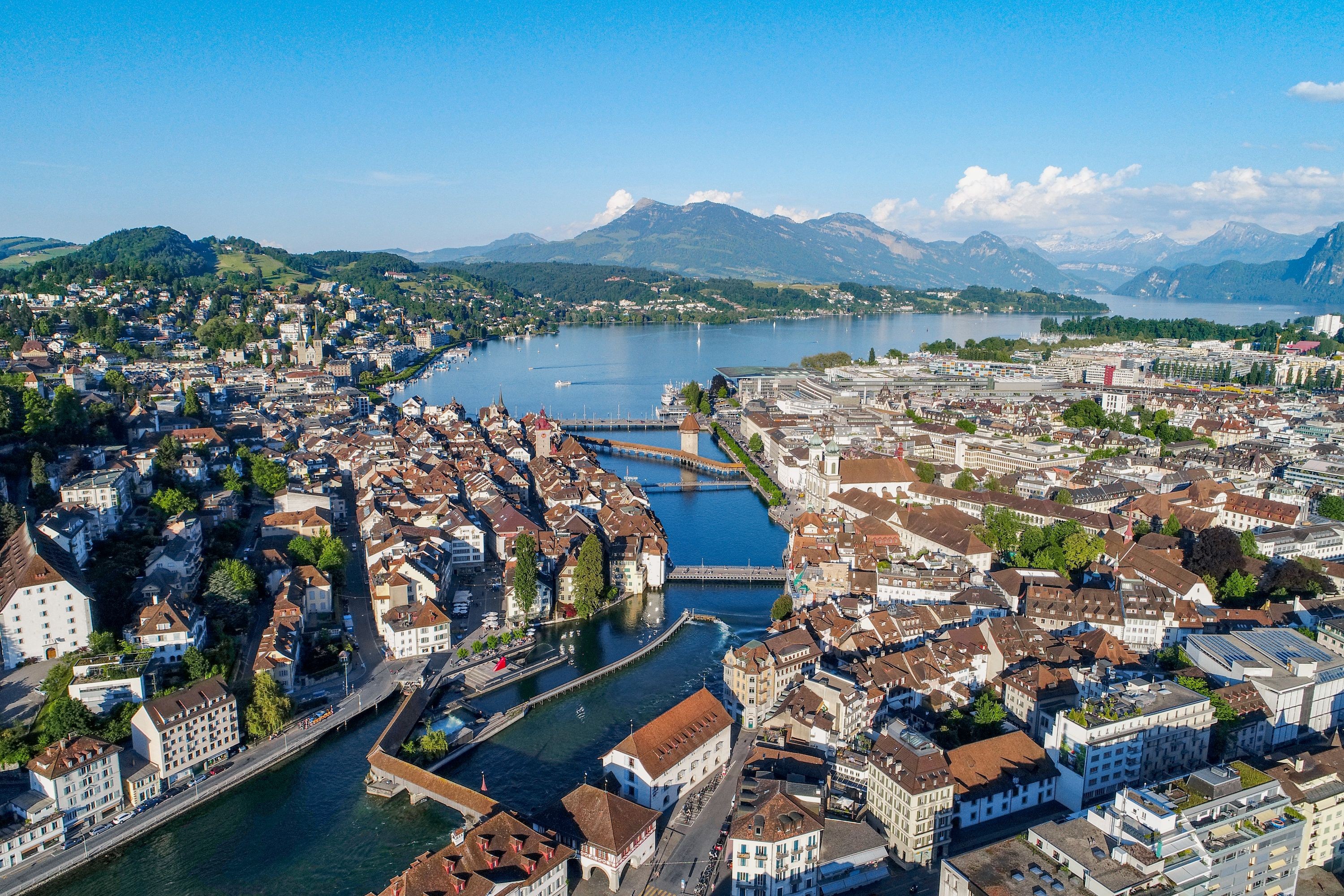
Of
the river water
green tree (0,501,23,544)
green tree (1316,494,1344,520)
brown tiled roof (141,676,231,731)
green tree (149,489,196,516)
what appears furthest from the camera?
green tree (1316,494,1344,520)

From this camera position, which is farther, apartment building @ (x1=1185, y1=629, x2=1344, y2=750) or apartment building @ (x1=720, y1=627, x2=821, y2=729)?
apartment building @ (x1=720, y1=627, x2=821, y2=729)

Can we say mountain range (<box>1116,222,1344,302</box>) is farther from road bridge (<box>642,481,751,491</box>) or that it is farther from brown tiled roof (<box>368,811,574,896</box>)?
brown tiled roof (<box>368,811,574,896</box>)

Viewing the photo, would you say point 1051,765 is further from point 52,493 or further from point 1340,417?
point 1340,417

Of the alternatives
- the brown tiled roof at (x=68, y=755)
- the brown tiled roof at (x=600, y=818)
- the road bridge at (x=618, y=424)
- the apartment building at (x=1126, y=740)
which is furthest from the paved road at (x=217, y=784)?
the road bridge at (x=618, y=424)

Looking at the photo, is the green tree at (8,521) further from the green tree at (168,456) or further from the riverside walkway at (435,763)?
the riverside walkway at (435,763)

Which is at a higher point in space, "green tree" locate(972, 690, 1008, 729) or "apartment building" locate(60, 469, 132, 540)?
"apartment building" locate(60, 469, 132, 540)

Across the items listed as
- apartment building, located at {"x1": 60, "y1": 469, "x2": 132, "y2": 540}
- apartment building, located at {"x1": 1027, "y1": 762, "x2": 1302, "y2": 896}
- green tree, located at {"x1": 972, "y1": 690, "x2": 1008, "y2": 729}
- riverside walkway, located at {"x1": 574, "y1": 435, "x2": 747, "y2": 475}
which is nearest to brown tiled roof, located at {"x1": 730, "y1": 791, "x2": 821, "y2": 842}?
apartment building, located at {"x1": 1027, "y1": 762, "x2": 1302, "y2": 896}
